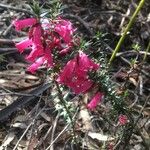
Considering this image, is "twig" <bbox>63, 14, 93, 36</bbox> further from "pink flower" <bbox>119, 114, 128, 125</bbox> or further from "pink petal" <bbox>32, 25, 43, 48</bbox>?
"pink petal" <bbox>32, 25, 43, 48</bbox>

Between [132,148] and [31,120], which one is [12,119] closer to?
[31,120]

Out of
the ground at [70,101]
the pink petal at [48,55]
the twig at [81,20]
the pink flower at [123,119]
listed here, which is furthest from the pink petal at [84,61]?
the twig at [81,20]

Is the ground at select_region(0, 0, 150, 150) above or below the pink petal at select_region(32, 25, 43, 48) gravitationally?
below

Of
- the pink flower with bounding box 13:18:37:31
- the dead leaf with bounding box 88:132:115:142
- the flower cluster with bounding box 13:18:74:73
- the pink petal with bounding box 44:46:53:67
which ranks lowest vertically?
the dead leaf with bounding box 88:132:115:142

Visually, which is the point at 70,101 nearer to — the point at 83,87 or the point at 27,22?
the point at 83,87

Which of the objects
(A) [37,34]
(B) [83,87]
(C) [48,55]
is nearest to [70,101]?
(B) [83,87]

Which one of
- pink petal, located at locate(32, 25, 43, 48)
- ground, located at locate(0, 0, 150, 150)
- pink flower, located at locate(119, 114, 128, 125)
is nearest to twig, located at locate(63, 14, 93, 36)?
ground, located at locate(0, 0, 150, 150)

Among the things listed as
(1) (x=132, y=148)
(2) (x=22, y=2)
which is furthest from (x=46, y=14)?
(2) (x=22, y=2)

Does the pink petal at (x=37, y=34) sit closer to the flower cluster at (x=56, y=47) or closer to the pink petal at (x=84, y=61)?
the flower cluster at (x=56, y=47)
